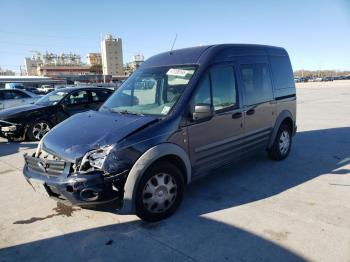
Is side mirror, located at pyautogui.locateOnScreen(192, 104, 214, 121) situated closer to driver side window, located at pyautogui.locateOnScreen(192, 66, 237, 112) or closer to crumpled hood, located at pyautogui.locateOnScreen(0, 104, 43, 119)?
driver side window, located at pyautogui.locateOnScreen(192, 66, 237, 112)

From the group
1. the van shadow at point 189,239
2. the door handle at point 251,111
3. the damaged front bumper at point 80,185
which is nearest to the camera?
the van shadow at point 189,239

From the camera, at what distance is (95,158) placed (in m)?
3.34

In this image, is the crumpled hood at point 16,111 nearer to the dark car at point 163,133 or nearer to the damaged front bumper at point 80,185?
the dark car at point 163,133

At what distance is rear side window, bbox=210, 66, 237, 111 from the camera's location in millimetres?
4336

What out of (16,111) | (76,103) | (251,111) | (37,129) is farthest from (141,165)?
(16,111)

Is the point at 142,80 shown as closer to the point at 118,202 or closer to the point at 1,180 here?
the point at 118,202

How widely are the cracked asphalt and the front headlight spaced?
78 cm

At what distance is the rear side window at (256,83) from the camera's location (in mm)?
4945

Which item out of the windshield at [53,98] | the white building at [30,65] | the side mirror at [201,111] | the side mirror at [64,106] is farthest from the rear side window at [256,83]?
the white building at [30,65]

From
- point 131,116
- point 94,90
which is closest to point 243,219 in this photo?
point 131,116

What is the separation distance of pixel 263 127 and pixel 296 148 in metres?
2.19

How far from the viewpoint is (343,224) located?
3529 millimetres

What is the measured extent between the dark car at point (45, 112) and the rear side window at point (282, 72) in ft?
19.0

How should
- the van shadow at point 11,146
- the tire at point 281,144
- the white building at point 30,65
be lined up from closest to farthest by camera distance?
the tire at point 281,144 < the van shadow at point 11,146 < the white building at point 30,65
